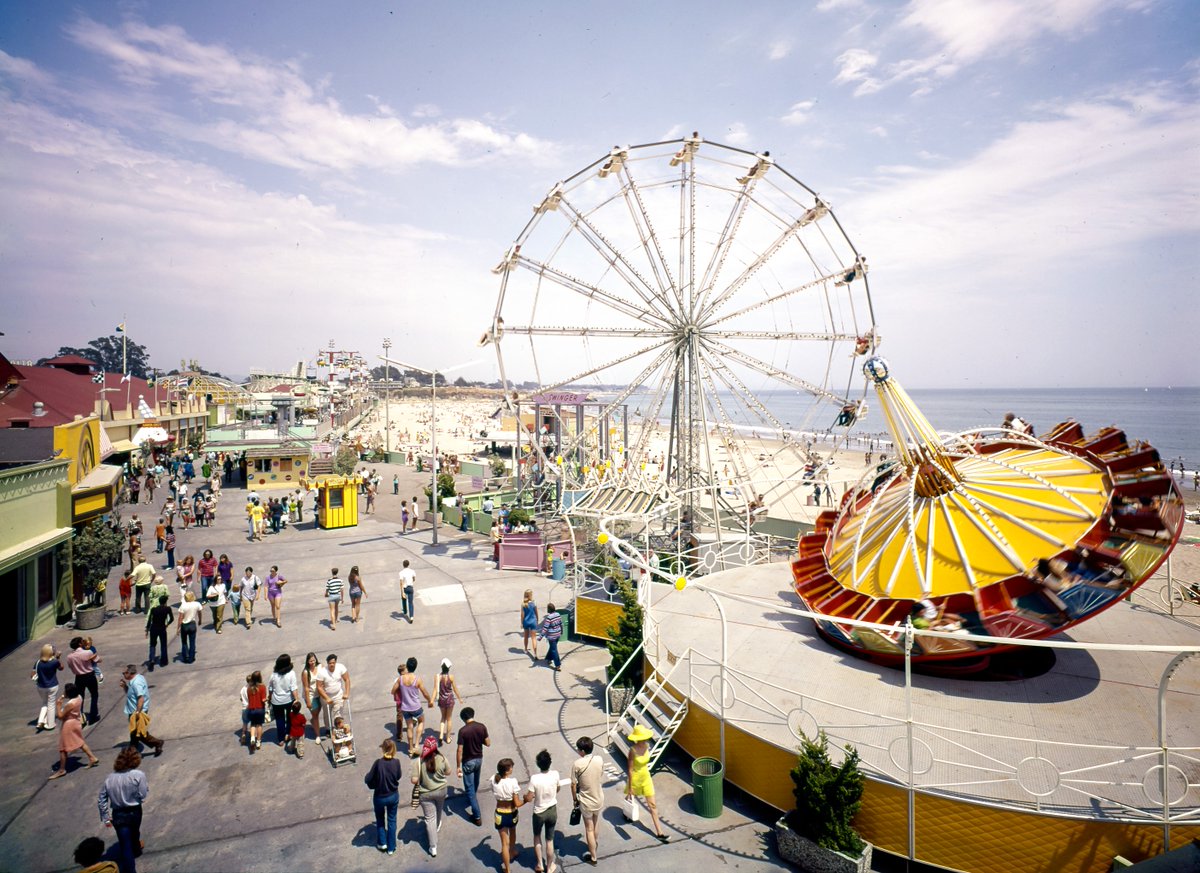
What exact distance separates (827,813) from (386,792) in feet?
16.2

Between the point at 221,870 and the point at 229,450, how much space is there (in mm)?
36266

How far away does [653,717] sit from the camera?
31.6 ft

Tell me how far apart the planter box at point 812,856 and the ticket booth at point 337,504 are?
22080 millimetres

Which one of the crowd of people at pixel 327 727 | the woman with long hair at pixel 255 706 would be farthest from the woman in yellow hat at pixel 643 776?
the woman with long hair at pixel 255 706

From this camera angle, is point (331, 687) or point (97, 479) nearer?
point (331, 687)

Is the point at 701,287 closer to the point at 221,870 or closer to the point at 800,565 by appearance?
the point at 800,565

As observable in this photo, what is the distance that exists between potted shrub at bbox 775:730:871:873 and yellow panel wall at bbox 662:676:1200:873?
297mm

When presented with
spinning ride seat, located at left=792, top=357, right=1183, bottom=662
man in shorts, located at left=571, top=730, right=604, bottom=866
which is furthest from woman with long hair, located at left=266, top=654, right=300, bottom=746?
spinning ride seat, located at left=792, top=357, right=1183, bottom=662

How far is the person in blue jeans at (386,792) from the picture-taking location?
7.36m

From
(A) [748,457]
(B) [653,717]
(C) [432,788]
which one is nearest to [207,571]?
(C) [432,788]

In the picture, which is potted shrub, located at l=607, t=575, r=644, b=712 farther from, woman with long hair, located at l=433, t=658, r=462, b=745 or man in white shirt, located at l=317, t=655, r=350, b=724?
man in white shirt, located at l=317, t=655, r=350, b=724

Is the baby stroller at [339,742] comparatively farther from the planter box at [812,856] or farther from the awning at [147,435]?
the awning at [147,435]

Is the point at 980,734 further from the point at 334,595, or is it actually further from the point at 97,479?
the point at 97,479

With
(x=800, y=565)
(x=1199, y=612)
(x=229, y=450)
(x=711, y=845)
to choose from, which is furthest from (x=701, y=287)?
(x=229, y=450)
